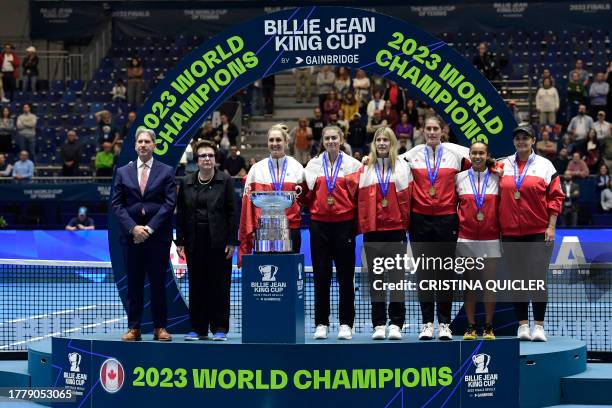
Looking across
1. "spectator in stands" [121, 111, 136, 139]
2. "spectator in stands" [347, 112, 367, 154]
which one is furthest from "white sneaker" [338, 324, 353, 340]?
"spectator in stands" [121, 111, 136, 139]

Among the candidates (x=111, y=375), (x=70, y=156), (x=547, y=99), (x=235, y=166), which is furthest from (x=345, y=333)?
(x=547, y=99)

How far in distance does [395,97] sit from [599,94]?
4.97 metres

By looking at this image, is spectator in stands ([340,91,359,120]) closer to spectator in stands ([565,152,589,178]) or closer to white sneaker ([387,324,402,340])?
spectator in stands ([565,152,589,178])

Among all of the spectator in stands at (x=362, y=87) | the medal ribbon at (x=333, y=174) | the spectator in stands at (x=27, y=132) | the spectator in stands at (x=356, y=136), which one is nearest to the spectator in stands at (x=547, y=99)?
the spectator in stands at (x=362, y=87)

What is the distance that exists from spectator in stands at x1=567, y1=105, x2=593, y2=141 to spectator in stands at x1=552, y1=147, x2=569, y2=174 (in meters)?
1.44

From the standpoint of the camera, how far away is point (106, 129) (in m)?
30.0

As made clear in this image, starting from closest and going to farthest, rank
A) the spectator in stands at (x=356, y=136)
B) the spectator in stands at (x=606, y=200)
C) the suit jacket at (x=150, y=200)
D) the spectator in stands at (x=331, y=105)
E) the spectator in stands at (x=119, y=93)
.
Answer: the suit jacket at (x=150, y=200) < the spectator in stands at (x=606, y=200) < the spectator in stands at (x=356, y=136) < the spectator in stands at (x=331, y=105) < the spectator in stands at (x=119, y=93)

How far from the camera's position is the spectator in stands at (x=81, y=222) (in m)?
25.6

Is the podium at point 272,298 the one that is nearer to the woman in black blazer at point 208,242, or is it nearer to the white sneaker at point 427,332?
the woman in black blazer at point 208,242

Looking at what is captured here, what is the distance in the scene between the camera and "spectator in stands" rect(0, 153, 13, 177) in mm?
28802

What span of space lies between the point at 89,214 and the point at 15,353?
11501 millimetres

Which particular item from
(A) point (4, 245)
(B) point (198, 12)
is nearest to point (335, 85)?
(B) point (198, 12)

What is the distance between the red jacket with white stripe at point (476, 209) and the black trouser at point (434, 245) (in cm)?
11

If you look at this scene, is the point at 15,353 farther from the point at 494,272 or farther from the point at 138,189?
the point at 494,272
